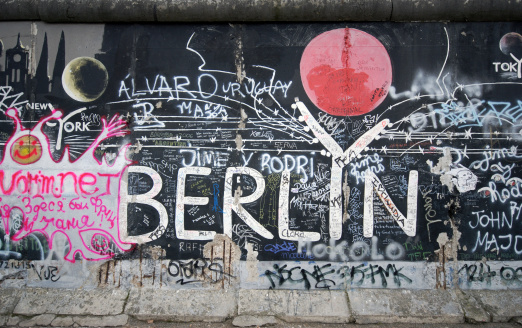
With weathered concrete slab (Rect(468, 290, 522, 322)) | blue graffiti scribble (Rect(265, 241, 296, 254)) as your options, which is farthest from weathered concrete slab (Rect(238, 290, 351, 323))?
weathered concrete slab (Rect(468, 290, 522, 322))

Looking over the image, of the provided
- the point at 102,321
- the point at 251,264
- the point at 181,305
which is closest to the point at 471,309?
the point at 251,264

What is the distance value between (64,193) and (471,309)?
5.98 metres

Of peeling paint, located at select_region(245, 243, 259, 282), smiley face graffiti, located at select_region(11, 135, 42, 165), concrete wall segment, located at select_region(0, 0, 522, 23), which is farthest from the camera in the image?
smiley face graffiti, located at select_region(11, 135, 42, 165)

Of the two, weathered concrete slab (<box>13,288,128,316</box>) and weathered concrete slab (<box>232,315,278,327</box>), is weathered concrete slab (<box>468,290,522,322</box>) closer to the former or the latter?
weathered concrete slab (<box>232,315,278,327</box>)

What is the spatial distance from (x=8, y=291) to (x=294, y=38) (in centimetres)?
552

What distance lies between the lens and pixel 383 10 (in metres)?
5.03

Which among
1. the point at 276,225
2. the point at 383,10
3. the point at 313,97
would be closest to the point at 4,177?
the point at 276,225

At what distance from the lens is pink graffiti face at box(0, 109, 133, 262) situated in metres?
5.20

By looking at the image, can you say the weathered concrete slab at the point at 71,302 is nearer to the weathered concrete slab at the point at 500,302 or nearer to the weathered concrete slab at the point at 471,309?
the weathered concrete slab at the point at 471,309

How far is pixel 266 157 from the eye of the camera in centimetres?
516

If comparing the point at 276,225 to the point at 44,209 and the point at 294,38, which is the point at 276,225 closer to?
the point at 294,38

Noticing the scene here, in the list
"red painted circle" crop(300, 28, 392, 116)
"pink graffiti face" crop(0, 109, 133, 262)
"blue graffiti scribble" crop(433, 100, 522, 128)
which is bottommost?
"pink graffiti face" crop(0, 109, 133, 262)

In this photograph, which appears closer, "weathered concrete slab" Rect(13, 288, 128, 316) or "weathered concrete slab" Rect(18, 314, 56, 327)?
"weathered concrete slab" Rect(18, 314, 56, 327)

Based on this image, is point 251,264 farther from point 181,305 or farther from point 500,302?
point 500,302
